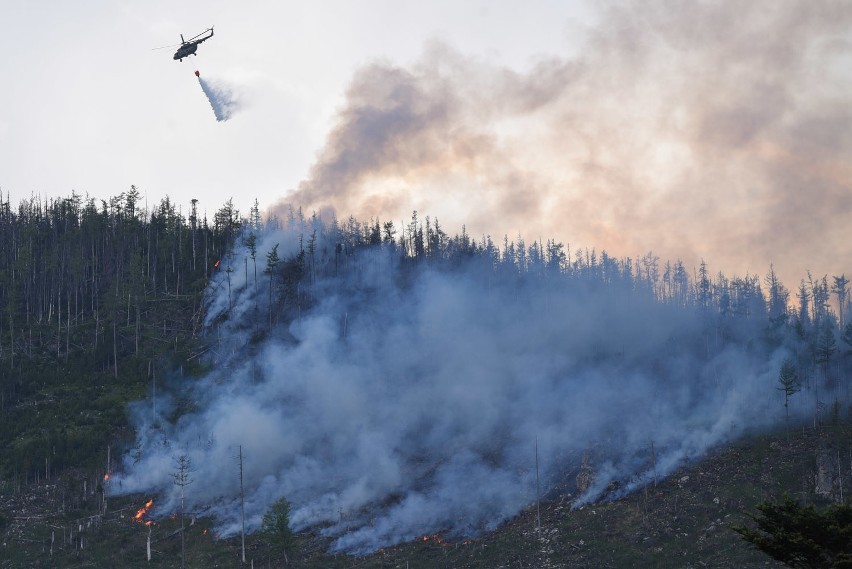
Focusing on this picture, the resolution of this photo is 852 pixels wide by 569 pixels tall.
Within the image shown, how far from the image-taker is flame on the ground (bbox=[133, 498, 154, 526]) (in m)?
93.2

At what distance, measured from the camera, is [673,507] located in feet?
264

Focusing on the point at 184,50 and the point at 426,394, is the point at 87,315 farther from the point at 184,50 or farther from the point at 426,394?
the point at 184,50

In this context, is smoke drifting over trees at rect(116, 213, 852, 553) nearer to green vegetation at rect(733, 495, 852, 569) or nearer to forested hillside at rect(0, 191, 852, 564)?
forested hillside at rect(0, 191, 852, 564)

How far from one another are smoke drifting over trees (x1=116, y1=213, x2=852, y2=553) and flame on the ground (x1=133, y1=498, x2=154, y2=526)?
5.89 ft

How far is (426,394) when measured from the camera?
412 feet

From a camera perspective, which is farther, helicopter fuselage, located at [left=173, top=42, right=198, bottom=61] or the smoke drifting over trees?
Answer: the smoke drifting over trees

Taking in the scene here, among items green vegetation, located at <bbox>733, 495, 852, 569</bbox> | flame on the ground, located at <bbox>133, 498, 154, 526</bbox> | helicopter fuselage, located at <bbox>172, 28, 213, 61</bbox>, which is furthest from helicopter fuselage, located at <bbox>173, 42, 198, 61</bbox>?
green vegetation, located at <bbox>733, 495, 852, 569</bbox>

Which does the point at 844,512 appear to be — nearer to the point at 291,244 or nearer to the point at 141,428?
the point at 141,428

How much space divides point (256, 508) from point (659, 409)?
60760mm

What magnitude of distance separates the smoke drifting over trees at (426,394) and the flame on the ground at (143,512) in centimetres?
179

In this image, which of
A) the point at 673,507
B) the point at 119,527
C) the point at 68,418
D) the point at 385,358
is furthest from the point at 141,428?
the point at 673,507

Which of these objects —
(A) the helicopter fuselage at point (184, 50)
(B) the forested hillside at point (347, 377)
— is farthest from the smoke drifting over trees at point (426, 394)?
(A) the helicopter fuselage at point (184, 50)

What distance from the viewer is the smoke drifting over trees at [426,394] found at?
9600 centimetres

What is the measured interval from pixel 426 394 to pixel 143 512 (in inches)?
1925
